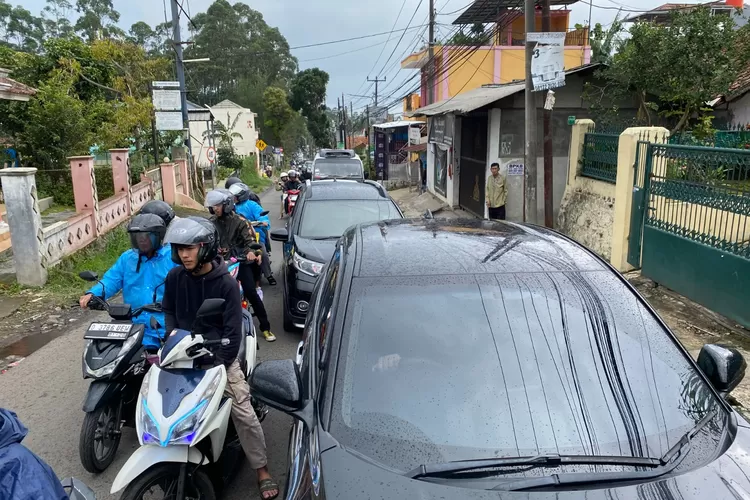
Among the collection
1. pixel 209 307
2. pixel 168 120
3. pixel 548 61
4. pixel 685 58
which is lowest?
pixel 209 307

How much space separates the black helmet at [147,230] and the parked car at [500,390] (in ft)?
5.66

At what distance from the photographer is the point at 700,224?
666 cm

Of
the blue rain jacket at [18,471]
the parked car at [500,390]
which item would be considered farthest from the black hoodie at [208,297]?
the blue rain jacket at [18,471]

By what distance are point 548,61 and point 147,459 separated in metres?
8.61

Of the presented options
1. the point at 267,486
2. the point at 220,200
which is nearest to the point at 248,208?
the point at 220,200

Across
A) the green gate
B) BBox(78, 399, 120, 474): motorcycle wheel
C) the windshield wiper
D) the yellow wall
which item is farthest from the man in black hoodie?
the yellow wall

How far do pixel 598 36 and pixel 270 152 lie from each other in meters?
50.8

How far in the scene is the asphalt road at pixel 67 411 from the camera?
3762 millimetres

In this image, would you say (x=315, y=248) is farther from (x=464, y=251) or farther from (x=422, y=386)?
(x=422, y=386)

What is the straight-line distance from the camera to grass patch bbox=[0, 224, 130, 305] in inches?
321

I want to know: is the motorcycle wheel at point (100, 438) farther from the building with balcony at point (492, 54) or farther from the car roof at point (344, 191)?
the building with balcony at point (492, 54)

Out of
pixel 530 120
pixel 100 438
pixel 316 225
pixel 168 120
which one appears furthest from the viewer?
pixel 168 120

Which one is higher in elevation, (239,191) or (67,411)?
(239,191)

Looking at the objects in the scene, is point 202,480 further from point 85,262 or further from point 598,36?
point 598,36
